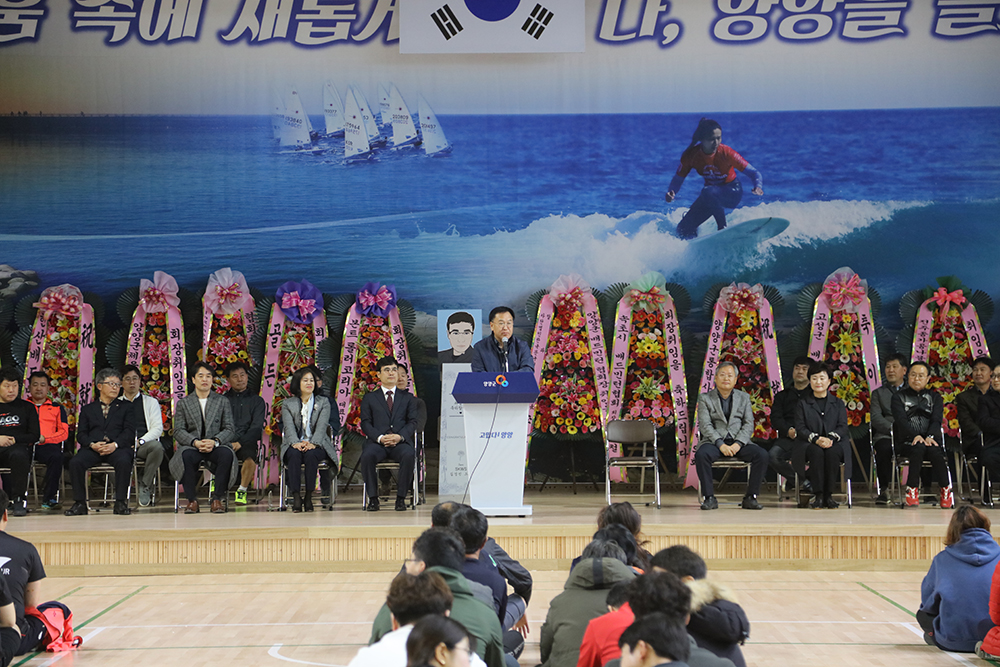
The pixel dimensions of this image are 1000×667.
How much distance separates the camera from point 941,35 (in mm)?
9570

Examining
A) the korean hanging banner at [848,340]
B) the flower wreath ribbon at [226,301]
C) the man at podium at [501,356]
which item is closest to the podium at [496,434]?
the man at podium at [501,356]

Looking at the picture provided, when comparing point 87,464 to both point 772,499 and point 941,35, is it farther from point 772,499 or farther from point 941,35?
point 941,35

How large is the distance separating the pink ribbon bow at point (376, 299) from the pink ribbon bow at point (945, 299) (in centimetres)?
461

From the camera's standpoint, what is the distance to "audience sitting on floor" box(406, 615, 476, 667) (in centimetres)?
226

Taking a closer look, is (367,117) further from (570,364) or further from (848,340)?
(848,340)

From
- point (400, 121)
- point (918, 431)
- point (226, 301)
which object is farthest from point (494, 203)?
point (918, 431)

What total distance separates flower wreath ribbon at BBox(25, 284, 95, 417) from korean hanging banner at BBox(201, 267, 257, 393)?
0.96 metres

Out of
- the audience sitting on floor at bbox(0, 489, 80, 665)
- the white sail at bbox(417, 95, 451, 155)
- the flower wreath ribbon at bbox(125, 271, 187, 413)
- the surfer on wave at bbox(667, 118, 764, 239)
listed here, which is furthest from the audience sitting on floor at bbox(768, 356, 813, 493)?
the audience sitting on floor at bbox(0, 489, 80, 665)

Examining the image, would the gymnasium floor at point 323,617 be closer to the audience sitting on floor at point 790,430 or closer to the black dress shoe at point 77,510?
the black dress shoe at point 77,510

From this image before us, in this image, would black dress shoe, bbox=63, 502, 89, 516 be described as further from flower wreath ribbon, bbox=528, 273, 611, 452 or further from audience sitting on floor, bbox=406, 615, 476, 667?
audience sitting on floor, bbox=406, 615, 476, 667

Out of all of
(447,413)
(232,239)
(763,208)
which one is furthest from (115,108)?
(763,208)

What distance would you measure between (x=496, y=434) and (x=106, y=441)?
3.09m

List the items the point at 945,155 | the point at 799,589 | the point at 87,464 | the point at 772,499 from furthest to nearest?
the point at 945,155
the point at 772,499
the point at 87,464
the point at 799,589

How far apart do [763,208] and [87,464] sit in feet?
20.0
